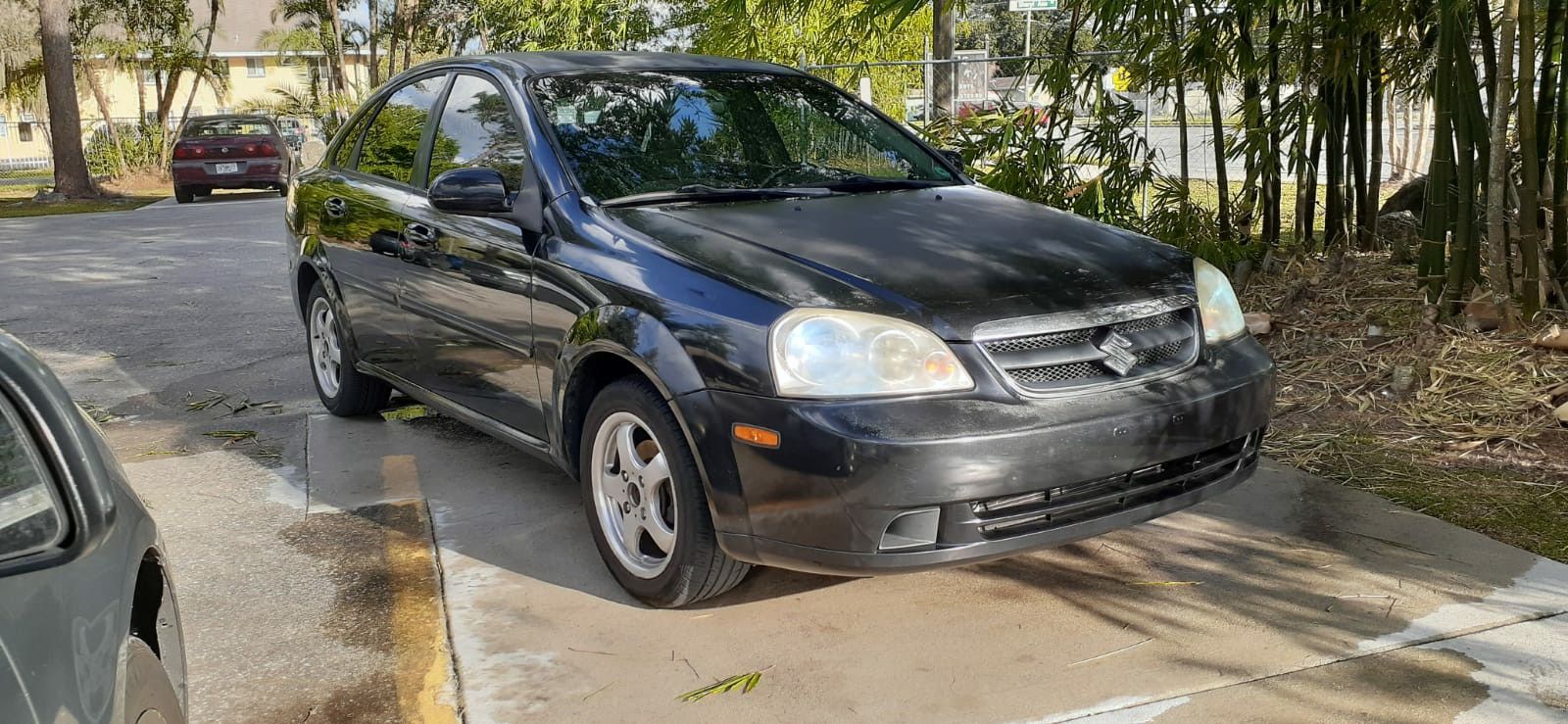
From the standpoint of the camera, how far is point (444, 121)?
4.78 m

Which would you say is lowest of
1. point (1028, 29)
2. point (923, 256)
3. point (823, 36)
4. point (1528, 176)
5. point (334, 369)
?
point (334, 369)

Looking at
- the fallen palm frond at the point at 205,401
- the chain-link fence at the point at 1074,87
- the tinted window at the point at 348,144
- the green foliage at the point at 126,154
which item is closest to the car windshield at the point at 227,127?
the green foliage at the point at 126,154

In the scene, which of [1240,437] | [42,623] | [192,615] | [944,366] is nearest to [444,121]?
[192,615]

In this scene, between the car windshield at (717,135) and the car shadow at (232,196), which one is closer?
the car windshield at (717,135)

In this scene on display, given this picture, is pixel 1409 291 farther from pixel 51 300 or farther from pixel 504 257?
pixel 51 300

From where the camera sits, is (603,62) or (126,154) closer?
(603,62)

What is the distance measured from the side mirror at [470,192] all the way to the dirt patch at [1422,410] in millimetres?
2898

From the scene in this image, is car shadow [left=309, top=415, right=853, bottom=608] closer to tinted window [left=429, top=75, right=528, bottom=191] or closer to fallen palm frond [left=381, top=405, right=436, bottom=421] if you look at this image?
fallen palm frond [left=381, top=405, right=436, bottom=421]

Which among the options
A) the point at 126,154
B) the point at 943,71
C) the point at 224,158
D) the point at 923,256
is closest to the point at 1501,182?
the point at 923,256

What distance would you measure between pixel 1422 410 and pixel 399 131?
4026 mm

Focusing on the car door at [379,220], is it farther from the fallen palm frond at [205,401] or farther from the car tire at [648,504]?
the car tire at [648,504]

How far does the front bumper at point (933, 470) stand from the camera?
304 cm

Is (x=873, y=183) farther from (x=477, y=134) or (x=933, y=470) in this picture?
(x=933, y=470)

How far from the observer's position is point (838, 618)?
3580 mm
